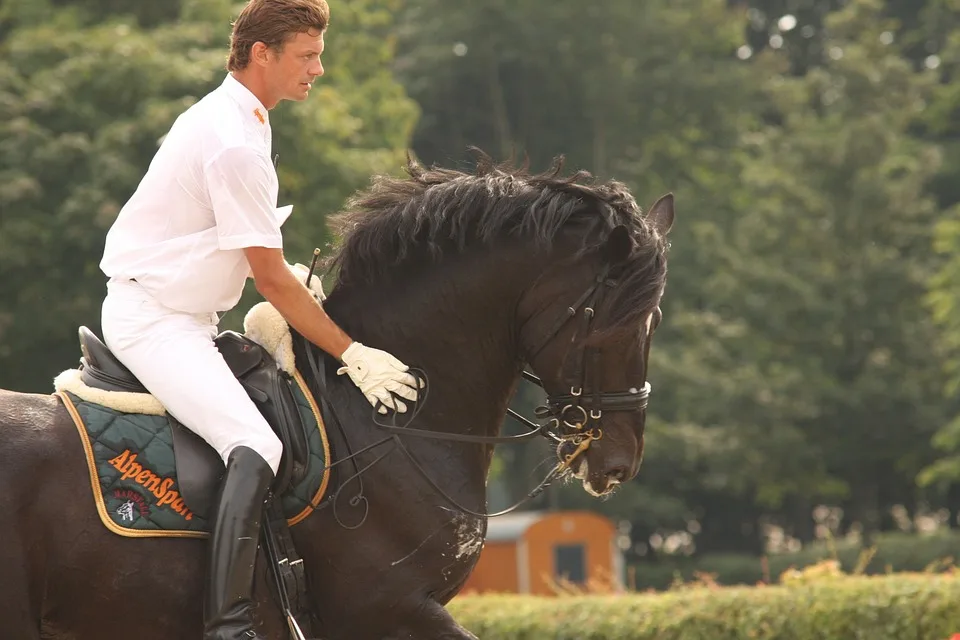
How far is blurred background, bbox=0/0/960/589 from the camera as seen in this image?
24484mm

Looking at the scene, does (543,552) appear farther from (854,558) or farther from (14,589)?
(14,589)

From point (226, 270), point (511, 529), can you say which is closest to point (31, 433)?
point (226, 270)

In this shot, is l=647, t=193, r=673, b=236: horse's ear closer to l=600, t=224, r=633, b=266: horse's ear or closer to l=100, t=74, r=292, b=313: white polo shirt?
l=600, t=224, r=633, b=266: horse's ear

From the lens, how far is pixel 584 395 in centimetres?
531

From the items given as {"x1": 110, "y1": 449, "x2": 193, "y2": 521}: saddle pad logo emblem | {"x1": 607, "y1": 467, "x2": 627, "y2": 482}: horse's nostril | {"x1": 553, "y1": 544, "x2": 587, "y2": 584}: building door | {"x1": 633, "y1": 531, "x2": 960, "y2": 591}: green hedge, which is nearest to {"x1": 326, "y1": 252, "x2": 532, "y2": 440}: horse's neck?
{"x1": 607, "y1": 467, "x2": 627, "y2": 482}: horse's nostril

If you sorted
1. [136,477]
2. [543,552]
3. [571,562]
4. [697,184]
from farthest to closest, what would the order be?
[697,184] < [571,562] < [543,552] < [136,477]

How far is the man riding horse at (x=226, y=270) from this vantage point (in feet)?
16.3

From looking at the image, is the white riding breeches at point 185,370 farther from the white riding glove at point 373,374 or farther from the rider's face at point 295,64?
the rider's face at point 295,64

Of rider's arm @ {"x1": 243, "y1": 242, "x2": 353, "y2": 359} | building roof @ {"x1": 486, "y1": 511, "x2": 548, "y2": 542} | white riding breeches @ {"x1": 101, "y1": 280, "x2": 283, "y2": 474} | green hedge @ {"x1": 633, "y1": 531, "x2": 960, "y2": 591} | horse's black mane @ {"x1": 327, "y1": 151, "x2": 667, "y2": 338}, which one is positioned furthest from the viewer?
green hedge @ {"x1": 633, "y1": 531, "x2": 960, "y2": 591}

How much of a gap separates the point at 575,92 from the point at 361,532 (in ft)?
137

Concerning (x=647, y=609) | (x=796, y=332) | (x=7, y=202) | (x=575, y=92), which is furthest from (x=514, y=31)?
(x=647, y=609)

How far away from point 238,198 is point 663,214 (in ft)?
5.44

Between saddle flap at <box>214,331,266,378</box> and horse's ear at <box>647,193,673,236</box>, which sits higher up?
horse's ear at <box>647,193,673,236</box>

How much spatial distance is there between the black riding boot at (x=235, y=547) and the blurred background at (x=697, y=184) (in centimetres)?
1404
